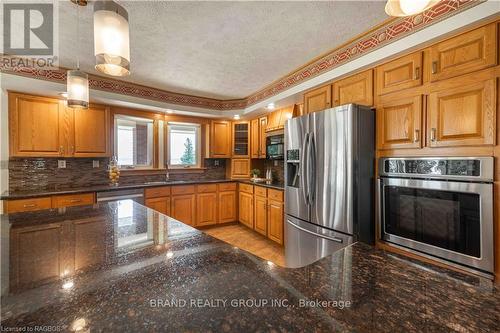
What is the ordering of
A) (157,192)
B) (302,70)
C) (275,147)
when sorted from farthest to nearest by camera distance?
1. (275,147)
2. (157,192)
3. (302,70)

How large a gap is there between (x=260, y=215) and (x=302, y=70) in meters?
2.23

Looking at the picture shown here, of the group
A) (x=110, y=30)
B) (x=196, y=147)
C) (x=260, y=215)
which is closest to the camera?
(x=110, y=30)

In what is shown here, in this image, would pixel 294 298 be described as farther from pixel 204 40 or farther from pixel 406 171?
pixel 204 40

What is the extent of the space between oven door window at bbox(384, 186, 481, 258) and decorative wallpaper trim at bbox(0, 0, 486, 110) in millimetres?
1215

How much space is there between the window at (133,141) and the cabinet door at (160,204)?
0.78 metres

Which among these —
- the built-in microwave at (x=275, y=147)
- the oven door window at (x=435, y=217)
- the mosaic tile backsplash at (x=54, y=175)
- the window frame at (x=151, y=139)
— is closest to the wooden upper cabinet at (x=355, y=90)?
the oven door window at (x=435, y=217)

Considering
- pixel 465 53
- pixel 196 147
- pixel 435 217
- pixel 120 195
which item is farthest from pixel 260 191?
pixel 465 53

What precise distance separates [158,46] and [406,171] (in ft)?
8.13

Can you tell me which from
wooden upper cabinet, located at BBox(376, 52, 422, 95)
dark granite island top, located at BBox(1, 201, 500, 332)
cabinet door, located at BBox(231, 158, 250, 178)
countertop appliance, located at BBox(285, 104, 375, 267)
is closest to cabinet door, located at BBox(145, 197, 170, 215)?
cabinet door, located at BBox(231, 158, 250, 178)

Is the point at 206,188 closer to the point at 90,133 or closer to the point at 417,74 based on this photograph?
the point at 90,133

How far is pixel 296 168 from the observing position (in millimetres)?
2609

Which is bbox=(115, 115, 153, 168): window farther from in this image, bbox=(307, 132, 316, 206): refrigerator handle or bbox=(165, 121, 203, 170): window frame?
bbox=(307, 132, 316, 206): refrigerator handle

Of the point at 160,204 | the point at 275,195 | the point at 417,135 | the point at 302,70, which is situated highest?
the point at 302,70

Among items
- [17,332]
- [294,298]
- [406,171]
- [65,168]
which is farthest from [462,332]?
[65,168]
